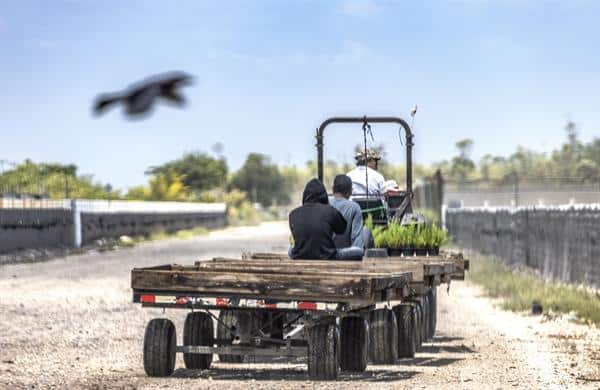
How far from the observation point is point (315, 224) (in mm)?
11695

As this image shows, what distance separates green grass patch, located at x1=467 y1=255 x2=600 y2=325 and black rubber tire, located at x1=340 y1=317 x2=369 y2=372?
689 cm

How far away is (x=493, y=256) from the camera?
32.9 metres

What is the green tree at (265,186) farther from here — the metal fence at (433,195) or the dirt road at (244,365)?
the dirt road at (244,365)

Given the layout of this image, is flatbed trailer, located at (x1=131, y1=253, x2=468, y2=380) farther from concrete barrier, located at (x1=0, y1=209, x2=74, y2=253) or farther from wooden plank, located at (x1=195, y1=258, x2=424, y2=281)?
concrete barrier, located at (x1=0, y1=209, x2=74, y2=253)

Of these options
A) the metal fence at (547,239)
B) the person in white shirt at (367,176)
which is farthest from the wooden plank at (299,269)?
the metal fence at (547,239)

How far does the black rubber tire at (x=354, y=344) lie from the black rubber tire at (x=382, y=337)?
0.61 m

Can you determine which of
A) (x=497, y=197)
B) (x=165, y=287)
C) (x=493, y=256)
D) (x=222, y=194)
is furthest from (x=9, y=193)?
(x=222, y=194)

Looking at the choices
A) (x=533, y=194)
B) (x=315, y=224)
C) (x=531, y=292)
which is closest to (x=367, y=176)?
(x=315, y=224)

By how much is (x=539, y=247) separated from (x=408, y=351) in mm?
14416

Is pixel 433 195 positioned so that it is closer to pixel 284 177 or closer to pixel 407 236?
pixel 407 236

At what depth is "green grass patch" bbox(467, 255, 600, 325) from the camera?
1869 cm

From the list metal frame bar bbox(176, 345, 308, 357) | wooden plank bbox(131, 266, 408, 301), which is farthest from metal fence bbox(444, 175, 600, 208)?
wooden plank bbox(131, 266, 408, 301)

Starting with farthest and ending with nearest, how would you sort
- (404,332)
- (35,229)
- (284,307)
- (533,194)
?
1. (533,194)
2. (35,229)
3. (404,332)
4. (284,307)

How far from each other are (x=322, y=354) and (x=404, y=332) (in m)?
2.33
